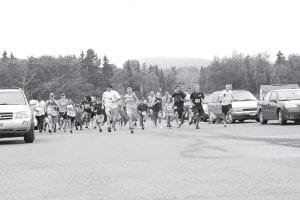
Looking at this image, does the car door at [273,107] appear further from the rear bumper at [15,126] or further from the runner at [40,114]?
the rear bumper at [15,126]

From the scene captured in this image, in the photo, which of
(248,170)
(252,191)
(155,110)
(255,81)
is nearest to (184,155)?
(248,170)

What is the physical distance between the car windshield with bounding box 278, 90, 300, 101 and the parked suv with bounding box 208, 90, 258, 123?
14.1 ft

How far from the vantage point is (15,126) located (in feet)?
62.5

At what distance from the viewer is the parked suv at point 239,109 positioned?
31891 millimetres

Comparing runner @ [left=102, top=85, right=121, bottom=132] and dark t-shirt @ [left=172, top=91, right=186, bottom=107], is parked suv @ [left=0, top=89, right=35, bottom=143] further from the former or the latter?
dark t-shirt @ [left=172, top=91, right=186, bottom=107]

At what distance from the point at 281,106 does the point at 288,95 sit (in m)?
1.30

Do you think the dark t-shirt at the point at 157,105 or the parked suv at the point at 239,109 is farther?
the parked suv at the point at 239,109

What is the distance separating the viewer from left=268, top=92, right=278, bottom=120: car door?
27016 millimetres

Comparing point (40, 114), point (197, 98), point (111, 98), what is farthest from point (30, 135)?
point (40, 114)

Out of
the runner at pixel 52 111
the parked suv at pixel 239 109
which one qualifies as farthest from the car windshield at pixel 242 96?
the runner at pixel 52 111

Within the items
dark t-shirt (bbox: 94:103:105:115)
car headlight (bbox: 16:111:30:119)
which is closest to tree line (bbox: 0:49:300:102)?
dark t-shirt (bbox: 94:103:105:115)

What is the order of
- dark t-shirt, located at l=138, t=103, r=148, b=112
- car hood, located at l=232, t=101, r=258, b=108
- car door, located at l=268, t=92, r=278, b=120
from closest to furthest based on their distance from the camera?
car door, located at l=268, t=92, r=278, b=120 < dark t-shirt, located at l=138, t=103, r=148, b=112 < car hood, located at l=232, t=101, r=258, b=108

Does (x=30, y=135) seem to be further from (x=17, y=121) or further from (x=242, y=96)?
(x=242, y=96)

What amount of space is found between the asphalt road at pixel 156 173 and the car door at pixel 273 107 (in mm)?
12052
